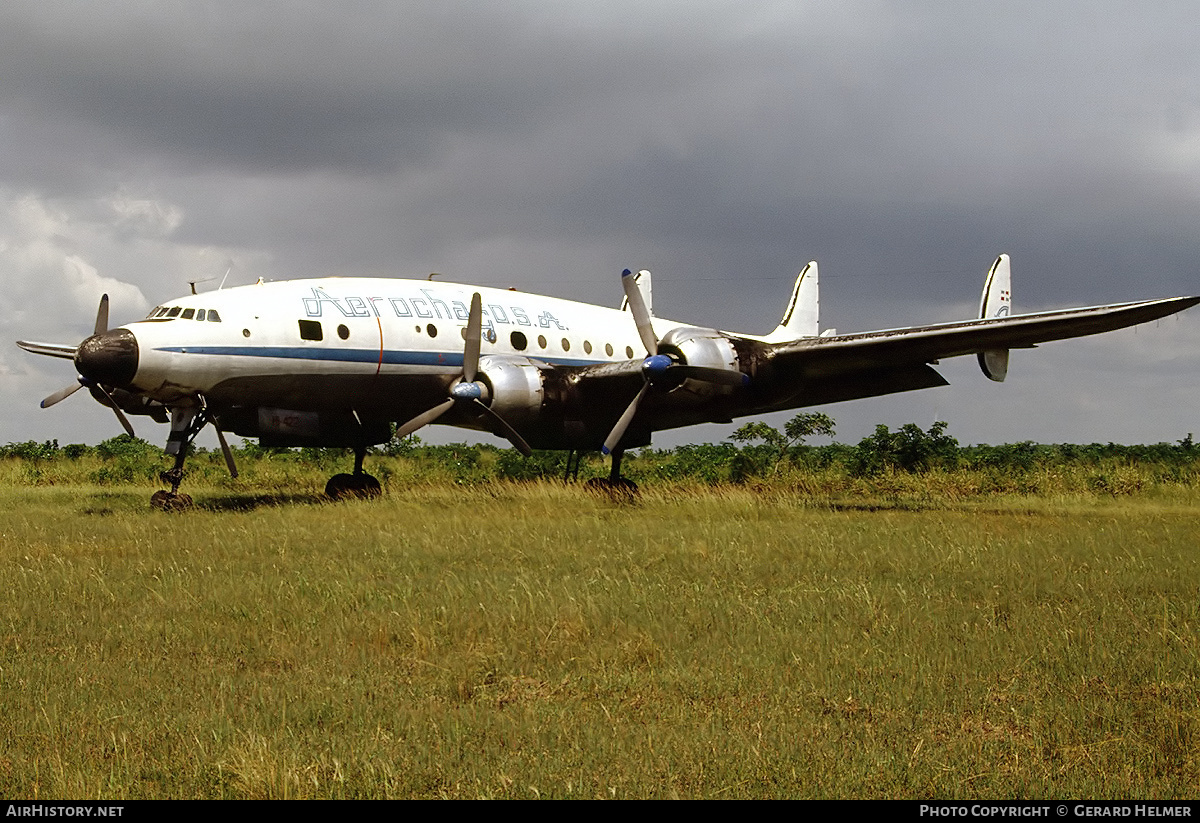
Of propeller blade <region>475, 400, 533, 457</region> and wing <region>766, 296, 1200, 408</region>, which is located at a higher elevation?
wing <region>766, 296, 1200, 408</region>

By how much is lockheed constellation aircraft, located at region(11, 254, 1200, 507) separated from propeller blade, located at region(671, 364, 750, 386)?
0.10 ft

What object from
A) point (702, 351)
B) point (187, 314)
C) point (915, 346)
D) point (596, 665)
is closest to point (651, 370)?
point (702, 351)

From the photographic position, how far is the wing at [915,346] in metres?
18.8

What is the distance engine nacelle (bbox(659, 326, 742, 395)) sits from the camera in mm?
19438

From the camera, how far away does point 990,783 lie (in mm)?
5000

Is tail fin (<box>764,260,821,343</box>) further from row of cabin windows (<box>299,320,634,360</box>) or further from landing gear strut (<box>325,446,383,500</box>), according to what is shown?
landing gear strut (<box>325,446,383,500</box>)

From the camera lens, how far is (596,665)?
7.36 meters

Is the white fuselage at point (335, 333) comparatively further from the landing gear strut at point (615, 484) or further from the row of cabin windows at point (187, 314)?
the landing gear strut at point (615, 484)

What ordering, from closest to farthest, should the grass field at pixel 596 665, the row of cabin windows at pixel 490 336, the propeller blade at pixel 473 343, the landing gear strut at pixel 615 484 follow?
the grass field at pixel 596 665 → the row of cabin windows at pixel 490 336 → the propeller blade at pixel 473 343 → the landing gear strut at pixel 615 484

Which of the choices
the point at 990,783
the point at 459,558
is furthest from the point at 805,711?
the point at 459,558

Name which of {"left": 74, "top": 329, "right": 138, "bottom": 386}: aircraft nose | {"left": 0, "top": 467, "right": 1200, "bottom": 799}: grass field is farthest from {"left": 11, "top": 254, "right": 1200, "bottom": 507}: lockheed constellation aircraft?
{"left": 0, "top": 467, "right": 1200, "bottom": 799}: grass field

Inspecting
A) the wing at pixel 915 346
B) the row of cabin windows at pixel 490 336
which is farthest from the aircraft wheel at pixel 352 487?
the wing at pixel 915 346

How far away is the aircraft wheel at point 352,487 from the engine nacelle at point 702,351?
7.01 metres

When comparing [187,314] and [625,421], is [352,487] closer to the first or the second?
[187,314]
